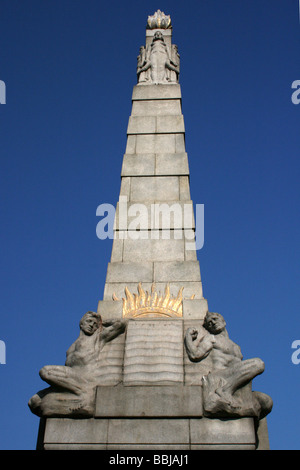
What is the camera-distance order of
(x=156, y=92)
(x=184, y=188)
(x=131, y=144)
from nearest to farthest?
1. (x=184, y=188)
2. (x=131, y=144)
3. (x=156, y=92)

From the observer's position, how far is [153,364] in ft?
27.3

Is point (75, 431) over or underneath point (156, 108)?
underneath

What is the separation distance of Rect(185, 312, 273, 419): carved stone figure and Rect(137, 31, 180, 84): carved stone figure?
8311 mm

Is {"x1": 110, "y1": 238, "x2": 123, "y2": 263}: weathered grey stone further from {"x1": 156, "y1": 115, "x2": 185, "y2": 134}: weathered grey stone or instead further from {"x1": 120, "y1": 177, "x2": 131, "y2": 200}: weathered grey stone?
{"x1": 156, "y1": 115, "x2": 185, "y2": 134}: weathered grey stone

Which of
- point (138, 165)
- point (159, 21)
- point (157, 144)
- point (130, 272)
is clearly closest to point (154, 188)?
point (138, 165)

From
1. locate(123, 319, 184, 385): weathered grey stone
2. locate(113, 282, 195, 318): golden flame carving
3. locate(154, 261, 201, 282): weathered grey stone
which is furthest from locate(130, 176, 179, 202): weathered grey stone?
locate(123, 319, 184, 385): weathered grey stone

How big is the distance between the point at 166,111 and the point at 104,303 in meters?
6.20

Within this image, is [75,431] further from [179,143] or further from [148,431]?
[179,143]

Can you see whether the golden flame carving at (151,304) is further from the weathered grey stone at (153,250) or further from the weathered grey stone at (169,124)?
the weathered grey stone at (169,124)

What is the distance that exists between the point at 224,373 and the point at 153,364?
120 cm

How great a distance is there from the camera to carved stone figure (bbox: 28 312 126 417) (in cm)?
787
